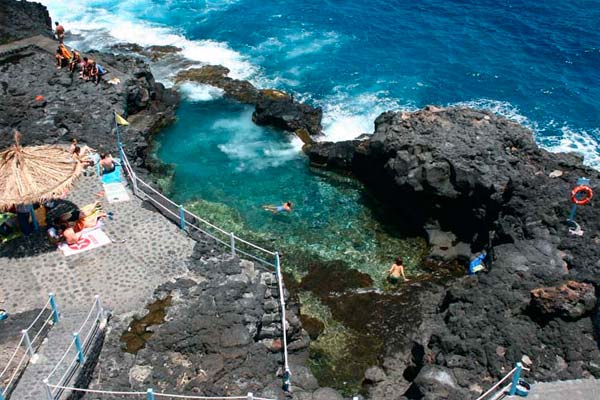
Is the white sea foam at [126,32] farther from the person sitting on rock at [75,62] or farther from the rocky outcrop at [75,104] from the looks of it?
the person sitting on rock at [75,62]

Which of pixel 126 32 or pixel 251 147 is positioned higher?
pixel 126 32

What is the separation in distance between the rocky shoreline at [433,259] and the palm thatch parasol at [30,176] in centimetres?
535

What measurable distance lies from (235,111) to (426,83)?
1533 centimetres

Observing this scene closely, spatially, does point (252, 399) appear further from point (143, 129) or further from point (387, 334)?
point (143, 129)

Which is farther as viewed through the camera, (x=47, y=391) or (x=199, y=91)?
(x=199, y=91)

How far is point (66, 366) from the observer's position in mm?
19344

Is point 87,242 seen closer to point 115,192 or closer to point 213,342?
point 115,192

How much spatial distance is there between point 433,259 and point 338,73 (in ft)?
78.9

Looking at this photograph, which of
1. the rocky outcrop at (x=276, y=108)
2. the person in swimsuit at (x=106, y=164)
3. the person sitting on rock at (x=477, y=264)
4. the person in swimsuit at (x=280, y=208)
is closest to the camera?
the person sitting on rock at (x=477, y=264)

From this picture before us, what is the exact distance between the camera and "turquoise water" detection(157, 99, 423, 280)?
30516 mm

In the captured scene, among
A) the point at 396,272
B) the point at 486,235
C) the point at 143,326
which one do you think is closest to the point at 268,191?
the point at 396,272

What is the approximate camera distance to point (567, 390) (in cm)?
1839

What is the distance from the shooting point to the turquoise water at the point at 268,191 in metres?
30.5

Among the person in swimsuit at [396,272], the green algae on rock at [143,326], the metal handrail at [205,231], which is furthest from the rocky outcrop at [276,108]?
the green algae on rock at [143,326]
